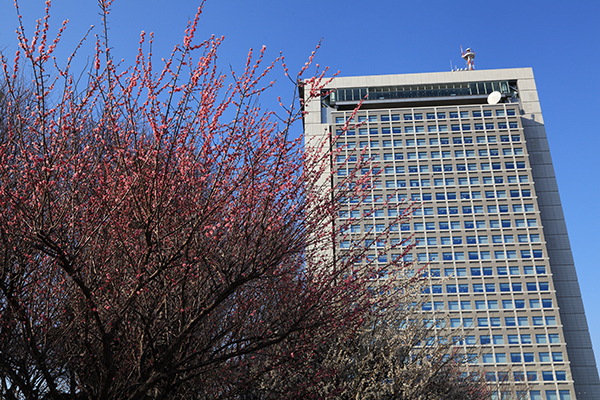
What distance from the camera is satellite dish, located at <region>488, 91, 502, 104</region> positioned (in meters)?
62.7

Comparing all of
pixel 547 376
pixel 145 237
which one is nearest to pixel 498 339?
pixel 547 376

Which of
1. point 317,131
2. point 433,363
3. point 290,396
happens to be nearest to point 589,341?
point 317,131

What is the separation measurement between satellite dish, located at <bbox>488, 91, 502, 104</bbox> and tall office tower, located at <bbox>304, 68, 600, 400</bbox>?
0.13 metres

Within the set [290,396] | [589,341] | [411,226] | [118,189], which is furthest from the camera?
[411,226]

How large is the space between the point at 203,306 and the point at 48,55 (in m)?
3.44

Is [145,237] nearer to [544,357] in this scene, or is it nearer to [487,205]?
[544,357]

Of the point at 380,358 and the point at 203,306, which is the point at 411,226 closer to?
the point at 380,358

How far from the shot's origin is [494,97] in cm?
6303

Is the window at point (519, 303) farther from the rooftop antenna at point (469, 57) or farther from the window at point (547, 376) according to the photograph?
the rooftop antenna at point (469, 57)

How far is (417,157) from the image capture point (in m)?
61.0

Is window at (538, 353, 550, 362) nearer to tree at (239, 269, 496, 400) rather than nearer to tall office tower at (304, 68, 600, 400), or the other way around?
tall office tower at (304, 68, 600, 400)

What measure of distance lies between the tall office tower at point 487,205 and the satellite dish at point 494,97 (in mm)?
128

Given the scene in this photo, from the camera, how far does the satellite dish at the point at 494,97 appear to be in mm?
62694

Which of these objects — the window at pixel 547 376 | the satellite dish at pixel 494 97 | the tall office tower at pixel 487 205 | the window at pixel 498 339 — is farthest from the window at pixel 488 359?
the satellite dish at pixel 494 97
